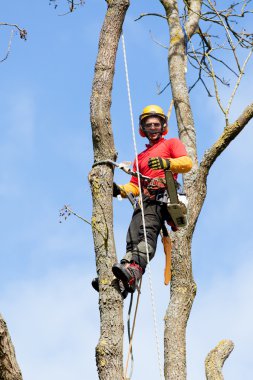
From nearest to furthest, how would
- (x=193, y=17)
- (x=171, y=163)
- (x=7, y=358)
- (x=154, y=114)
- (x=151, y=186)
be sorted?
(x=7, y=358) → (x=171, y=163) → (x=151, y=186) → (x=154, y=114) → (x=193, y=17)

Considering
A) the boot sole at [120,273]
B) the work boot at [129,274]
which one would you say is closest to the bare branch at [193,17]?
the work boot at [129,274]

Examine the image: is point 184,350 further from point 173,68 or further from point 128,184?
point 173,68

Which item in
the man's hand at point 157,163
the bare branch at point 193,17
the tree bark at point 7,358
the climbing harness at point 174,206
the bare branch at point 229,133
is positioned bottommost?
the tree bark at point 7,358

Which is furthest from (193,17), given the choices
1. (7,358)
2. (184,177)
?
(7,358)

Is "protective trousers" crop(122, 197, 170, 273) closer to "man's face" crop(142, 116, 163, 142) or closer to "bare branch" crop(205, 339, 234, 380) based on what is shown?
"man's face" crop(142, 116, 163, 142)

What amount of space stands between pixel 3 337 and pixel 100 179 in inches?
55.4

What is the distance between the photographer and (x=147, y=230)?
18.0ft

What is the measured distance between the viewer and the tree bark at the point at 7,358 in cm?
391

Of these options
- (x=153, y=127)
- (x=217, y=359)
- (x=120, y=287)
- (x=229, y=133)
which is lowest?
(x=120, y=287)

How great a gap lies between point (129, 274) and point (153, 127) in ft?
5.45

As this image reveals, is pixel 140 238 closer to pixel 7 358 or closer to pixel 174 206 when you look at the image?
pixel 174 206

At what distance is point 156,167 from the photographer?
17.5 feet

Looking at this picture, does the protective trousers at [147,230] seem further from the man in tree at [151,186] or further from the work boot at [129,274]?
the work boot at [129,274]

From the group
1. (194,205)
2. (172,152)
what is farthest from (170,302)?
(172,152)
